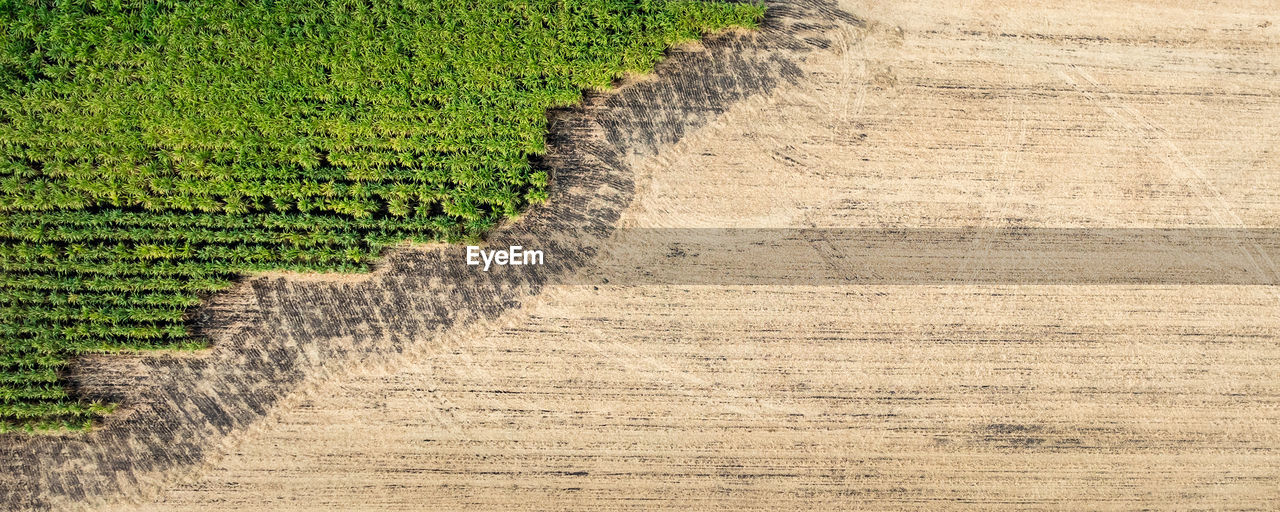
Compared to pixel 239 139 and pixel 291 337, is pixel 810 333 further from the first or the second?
pixel 239 139

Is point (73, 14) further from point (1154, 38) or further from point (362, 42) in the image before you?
point (1154, 38)

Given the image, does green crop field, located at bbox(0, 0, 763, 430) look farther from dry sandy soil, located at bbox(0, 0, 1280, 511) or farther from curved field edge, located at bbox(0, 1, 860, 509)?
dry sandy soil, located at bbox(0, 0, 1280, 511)

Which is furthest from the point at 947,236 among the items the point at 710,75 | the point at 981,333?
the point at 710,75

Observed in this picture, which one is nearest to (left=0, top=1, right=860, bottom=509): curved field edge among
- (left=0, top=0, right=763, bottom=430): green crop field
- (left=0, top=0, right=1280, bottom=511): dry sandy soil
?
(left=0, top=0, right=1280, bottom=511): dry sandy soil

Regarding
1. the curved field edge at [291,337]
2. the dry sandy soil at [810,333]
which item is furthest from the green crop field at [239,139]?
the dry sandy soil at [810,333]

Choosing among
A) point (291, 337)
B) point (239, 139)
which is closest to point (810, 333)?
point (291, 337)

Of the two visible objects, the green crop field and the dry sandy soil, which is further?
the dry sandy soil
